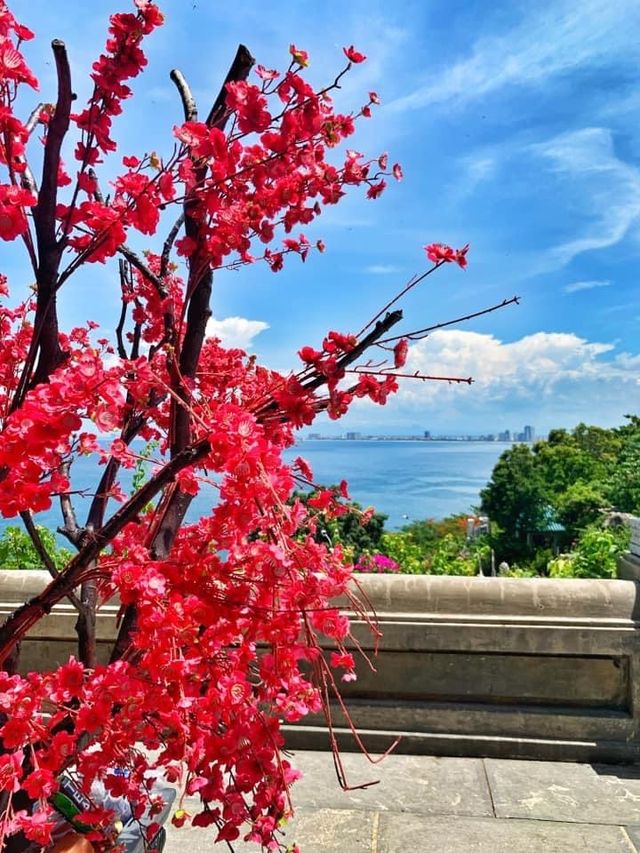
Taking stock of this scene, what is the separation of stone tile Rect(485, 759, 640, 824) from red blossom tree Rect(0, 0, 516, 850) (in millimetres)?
1702

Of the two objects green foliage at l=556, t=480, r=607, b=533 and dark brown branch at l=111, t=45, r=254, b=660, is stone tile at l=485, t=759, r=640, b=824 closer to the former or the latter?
dark brown branch at l=111, t=45, r=254, b=660

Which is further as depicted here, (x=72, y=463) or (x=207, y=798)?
(x=72, y=463)

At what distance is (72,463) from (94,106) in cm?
103

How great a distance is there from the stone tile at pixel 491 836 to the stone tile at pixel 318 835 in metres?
0.09

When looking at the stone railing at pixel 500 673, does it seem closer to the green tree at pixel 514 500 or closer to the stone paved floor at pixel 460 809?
the stone paved floor at pixel 460 809

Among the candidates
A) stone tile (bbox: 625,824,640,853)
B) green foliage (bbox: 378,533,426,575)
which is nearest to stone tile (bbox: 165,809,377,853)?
stone tile (bbox: 625,824,640,853)

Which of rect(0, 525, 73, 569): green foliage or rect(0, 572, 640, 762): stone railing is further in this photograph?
rect(0, 525, 73, 569): green foliage

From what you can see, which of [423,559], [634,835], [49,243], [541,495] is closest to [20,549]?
[423,559]

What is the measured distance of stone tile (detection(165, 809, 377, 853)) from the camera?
3.04 m

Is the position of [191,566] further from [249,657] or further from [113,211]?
[113,211]

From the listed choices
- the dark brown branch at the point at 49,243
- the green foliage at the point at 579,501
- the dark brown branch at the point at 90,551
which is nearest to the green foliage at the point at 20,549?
the dark brown branch at the point at 90,551

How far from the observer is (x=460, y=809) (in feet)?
10.9

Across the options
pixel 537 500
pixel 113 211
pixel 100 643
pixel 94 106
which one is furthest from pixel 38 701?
pixel 537 500

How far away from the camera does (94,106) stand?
2066mm
